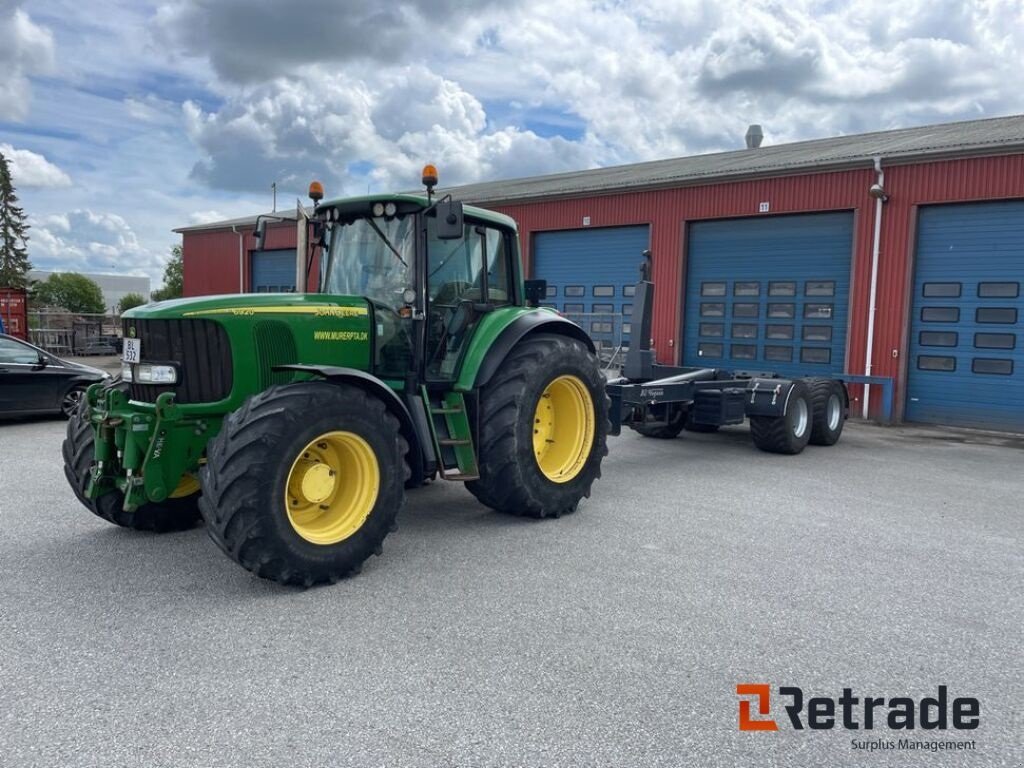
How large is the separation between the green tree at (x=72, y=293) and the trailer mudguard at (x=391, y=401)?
284 ft

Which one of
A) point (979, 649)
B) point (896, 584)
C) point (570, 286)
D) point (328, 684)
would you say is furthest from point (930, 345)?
point (328, 684)

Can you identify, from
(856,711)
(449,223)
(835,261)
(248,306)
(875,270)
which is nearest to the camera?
(856,711)

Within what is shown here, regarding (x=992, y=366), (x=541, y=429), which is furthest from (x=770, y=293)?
(x=541, y=429)

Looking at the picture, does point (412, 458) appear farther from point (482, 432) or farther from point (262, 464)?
point (262, 464)

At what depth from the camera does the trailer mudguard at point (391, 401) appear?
4844mm

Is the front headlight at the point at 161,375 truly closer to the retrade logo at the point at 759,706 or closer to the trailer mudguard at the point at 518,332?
the trailer mudguard at the point at 518,332

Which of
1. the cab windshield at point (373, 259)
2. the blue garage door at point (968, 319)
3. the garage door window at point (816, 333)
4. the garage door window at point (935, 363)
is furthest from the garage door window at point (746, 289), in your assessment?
the cab windshield at point (373, 259)

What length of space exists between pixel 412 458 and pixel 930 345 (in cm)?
1123

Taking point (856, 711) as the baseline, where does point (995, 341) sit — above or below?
above

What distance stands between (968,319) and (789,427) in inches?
209

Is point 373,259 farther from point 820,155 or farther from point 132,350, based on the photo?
point 820,155

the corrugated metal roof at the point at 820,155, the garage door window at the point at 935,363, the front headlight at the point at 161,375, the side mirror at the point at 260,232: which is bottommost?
the front headlight at the point at 161,375

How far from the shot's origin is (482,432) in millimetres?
6016

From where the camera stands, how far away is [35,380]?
11.3m
